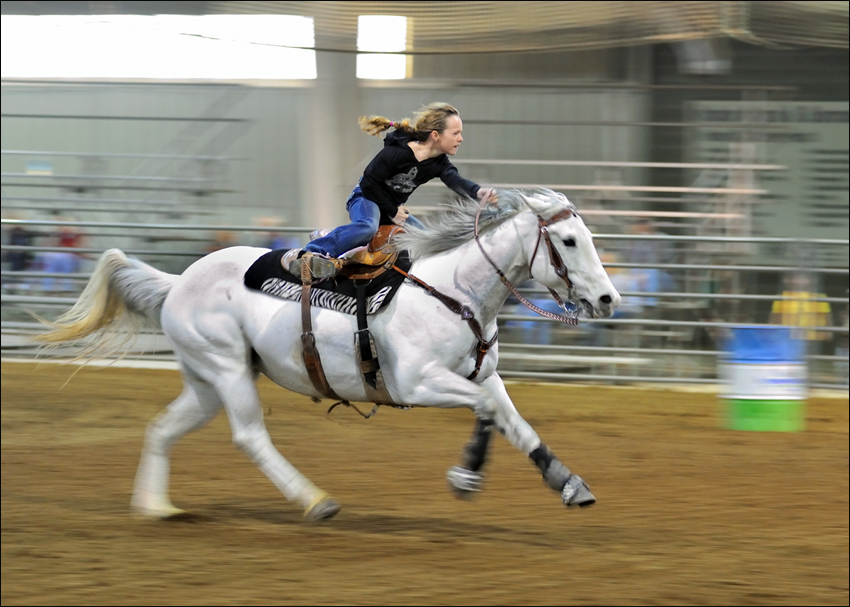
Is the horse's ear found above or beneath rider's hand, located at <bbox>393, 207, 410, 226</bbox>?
above

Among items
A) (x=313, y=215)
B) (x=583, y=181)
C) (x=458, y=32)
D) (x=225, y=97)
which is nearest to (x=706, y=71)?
(x=583, y=181)

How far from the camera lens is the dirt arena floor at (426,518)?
4.10m

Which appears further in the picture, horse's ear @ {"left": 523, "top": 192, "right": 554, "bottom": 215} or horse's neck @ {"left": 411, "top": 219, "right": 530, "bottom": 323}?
horse's neck @ {"left": 411, "top": 219, "right": 530, "bottom": 323}

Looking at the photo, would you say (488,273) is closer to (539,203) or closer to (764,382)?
(539,203)

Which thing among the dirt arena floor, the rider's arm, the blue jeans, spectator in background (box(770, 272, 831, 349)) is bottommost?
the dirt arena floor

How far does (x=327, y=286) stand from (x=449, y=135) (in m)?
0.94

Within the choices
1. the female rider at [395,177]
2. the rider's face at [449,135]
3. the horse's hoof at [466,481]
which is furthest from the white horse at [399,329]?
the rider's face at [449,135]

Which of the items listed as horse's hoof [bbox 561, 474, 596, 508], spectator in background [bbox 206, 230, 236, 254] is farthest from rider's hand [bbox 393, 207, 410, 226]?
spectator in background [bbox 206, 230, 236, 254]

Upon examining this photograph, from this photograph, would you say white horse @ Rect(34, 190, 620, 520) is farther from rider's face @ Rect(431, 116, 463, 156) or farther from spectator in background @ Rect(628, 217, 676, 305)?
spectator in background @ Rect(628, 217, 676, 305)

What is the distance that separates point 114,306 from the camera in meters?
5.38

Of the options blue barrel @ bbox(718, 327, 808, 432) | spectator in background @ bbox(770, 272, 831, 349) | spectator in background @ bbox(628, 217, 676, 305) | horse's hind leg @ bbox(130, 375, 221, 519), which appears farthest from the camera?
spectator in background @ bbox(628, 217, 676, 305)

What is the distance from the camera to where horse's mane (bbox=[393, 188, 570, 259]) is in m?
4.54

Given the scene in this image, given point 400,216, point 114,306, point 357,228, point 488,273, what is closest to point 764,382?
point 488,273

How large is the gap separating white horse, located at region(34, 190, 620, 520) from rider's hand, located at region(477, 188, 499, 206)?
1.3 inches
